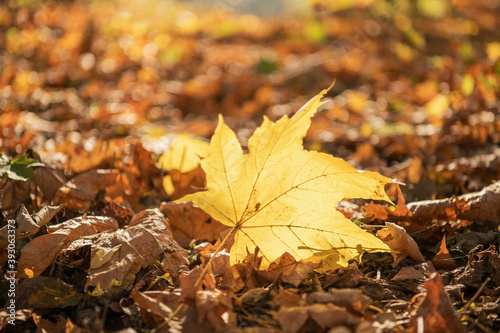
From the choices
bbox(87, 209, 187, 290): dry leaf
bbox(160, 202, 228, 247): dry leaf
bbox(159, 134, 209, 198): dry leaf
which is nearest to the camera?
bbox(87, 209, 187, 290): dry leaf

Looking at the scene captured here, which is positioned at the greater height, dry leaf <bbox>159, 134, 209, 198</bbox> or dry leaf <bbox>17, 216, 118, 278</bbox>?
dry leaf <bbox>17, 216, 118, 278</bbox>

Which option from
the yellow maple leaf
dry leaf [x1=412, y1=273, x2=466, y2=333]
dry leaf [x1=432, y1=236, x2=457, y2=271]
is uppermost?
the yellow maple leaf

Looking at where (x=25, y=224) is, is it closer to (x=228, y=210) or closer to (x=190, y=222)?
(x=190, y=222)

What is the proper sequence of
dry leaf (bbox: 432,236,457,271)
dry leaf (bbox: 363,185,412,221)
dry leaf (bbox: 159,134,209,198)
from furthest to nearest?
dry leaf (bbox: 159,134,209,198)
dry leaf (bbox: 363,185,412,221)
dry leaf (bbox: 432,236,457,271)

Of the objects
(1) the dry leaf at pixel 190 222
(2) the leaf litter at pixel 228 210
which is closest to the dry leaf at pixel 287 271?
(2) the leaf litter at pixel 228 210

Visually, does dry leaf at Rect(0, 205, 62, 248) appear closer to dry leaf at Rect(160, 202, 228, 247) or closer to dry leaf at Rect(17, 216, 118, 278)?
dry leaf at Rect(17, 216, 118, 278)

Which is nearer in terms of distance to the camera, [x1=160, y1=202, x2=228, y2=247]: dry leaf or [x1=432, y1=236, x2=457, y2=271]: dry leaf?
[x1=432, y1=236, x2=457, y2=271]: dry leaf

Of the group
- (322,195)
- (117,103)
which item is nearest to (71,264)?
(322,195)

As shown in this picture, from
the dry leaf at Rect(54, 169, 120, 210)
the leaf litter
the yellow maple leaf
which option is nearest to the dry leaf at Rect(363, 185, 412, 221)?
the leaf litter

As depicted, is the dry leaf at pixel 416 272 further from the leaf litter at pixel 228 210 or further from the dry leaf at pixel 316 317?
the dry leaf at pixel 316 317
